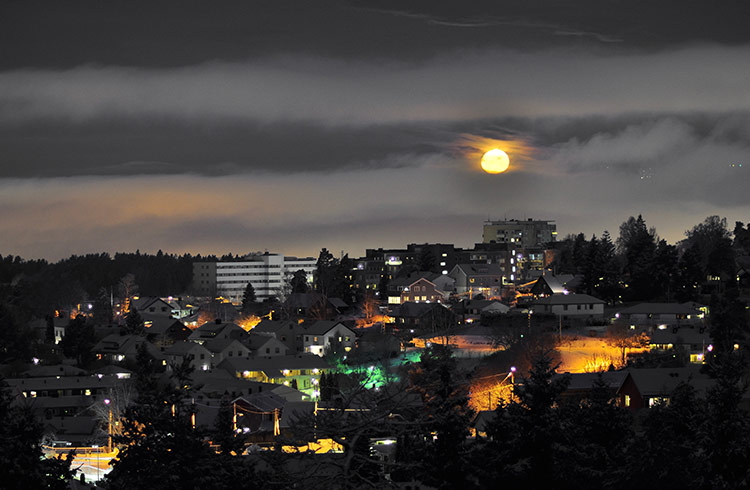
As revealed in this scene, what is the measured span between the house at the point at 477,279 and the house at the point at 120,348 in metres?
25.3

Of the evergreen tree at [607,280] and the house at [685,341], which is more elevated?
the evergreen tree at [607,280]

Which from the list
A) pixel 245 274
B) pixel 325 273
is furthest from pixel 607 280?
pixel 245 274

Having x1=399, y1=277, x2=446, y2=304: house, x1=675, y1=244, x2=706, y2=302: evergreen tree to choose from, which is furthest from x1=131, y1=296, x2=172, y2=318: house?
x1=675, y1=244, x2=706, y2=302: evergreen tree

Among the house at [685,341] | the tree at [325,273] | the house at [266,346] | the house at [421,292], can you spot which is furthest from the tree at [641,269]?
the tree at [325,273]

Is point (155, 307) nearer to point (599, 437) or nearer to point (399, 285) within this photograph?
point (399, 285)

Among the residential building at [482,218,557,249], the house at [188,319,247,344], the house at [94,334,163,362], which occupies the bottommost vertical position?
the house at [94,334,163,362]

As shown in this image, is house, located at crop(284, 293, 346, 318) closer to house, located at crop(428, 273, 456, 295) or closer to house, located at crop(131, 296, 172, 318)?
house, located at crop(428, 273, 456, 295)

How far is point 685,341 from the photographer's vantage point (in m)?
36.8

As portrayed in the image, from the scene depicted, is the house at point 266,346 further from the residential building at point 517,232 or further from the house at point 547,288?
the residential building at point 517,232

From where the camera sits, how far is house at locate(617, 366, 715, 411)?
29234 mm

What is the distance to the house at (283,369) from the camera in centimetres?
4194

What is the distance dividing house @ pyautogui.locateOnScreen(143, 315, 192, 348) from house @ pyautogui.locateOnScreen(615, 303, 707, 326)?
28874 mm

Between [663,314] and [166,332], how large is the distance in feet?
108

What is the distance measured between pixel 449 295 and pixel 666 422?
44.1 metres
